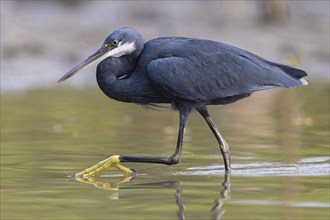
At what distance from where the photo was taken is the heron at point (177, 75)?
9.50 metres

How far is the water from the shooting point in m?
7.68

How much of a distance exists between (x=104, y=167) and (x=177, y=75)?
100 cm

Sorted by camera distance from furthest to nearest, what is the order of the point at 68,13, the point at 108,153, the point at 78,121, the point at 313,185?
the point at 68,13
the point at 78,121
the point at 108,153
the point at 313,185

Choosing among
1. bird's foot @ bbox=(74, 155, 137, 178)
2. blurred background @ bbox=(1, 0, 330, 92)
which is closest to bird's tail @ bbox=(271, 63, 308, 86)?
bird's foot @ bbox=(74, 155, 137, 178)

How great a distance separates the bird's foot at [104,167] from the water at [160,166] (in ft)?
0.28

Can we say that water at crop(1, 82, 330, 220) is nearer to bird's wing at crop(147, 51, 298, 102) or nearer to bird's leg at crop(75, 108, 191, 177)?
bird's leg at crop(75, 108, 191, 177)

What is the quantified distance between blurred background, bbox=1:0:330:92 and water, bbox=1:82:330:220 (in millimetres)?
3282

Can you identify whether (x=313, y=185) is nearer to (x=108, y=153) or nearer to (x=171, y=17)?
(x=108, y=153)

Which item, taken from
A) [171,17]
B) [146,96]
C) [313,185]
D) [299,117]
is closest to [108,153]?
[146,96]

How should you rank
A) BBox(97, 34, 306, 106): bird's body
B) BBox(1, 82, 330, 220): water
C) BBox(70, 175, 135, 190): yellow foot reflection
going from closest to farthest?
BBox(1, 82, 330, 220): water, BBox(70, 175, 135, 190): yellow foot reflection, BBox(97, 34, 306, 106): bird's body

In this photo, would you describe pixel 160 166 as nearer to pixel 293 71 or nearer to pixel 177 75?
pixel 177 75

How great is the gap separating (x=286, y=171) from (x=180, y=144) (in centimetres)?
94

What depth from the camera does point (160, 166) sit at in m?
10.1

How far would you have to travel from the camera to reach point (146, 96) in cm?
966
